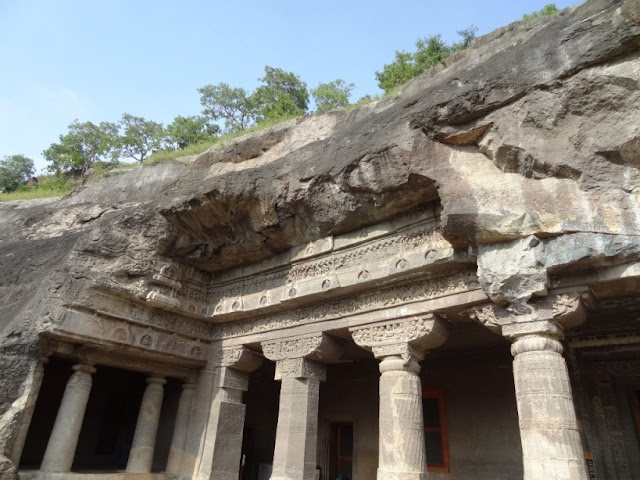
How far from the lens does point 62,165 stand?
2147 cm

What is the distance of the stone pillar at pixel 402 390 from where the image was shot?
17.9 feet

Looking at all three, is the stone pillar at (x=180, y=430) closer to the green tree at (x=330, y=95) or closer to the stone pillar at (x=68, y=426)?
the stone pillar at (x=68, y=426)

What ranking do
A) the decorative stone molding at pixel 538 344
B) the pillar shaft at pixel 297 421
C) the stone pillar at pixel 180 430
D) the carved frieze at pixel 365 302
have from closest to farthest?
the decorative stone molding at pixel 538 344 < the carved frieze at pixel 365 302 < the pillar shaft at pixel 297 421 < the stone pillar at pixel 180 430

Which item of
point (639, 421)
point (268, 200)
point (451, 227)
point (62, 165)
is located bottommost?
point (639, 421)

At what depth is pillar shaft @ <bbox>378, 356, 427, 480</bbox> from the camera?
5.43m

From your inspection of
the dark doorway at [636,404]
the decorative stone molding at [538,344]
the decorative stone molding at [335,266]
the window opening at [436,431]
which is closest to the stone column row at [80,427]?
the decorative stone molding at [335,266]

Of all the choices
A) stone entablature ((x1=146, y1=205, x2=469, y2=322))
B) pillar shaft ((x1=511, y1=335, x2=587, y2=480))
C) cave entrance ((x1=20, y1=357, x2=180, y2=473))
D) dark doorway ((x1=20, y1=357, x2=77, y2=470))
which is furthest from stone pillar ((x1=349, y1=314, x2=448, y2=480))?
dark doorway ((x1=20, y1=357, x2=77, y2=470))

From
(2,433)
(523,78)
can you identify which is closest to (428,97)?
(523,78)

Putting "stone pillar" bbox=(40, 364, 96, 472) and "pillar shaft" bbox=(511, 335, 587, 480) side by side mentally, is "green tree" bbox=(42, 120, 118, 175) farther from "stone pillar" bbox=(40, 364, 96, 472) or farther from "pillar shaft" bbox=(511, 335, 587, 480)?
"pillar shaft" bbox=(511, 335, 587, 480)

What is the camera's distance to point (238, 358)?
7.98 metres

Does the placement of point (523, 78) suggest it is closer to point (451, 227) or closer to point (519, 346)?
point (451, 227)

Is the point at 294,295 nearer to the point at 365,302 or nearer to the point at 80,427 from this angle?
the point at 365,302

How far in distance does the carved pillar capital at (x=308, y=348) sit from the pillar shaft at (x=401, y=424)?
3.78 ft

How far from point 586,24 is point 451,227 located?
2430 millimetres
